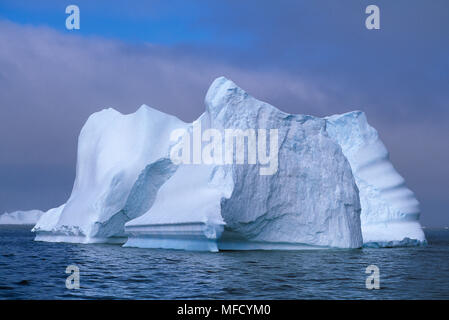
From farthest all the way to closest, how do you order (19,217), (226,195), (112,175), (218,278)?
(19,217) < (112,175) < (226,195) < (218,278)

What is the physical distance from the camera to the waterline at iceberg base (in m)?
20.5

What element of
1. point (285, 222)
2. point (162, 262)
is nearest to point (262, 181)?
point (285, 222)

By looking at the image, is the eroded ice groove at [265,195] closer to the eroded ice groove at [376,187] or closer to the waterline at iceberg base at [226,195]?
the waterline at iceberg base at [226,195]

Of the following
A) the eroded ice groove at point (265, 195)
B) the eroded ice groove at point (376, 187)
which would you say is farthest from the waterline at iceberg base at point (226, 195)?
the eroded ice groove at point (376, 187)

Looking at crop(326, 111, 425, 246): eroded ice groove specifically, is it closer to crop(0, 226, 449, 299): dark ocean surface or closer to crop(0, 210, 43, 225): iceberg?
crop(0, 226, 449, 299): dark ocean surface

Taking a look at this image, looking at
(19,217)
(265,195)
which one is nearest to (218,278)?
(265,195)

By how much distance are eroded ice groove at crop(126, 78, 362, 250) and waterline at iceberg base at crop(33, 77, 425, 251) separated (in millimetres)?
41

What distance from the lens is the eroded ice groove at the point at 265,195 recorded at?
2050cm

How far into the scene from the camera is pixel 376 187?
3089 cm

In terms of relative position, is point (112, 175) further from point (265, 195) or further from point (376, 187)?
point (376, 187)

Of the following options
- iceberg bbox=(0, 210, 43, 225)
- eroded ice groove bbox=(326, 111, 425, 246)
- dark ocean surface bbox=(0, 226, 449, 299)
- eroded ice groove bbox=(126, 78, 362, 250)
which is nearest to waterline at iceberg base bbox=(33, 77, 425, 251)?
eroded ice groove bbox=(126, 78, 362, 250)

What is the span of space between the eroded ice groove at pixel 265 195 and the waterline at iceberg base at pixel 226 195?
41mm

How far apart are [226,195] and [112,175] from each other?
323 inches

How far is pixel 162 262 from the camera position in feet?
51.2
